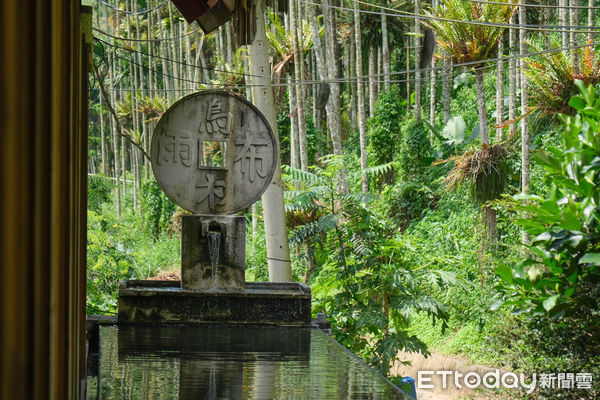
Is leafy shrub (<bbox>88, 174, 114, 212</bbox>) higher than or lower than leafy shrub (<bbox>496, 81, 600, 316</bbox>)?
higher

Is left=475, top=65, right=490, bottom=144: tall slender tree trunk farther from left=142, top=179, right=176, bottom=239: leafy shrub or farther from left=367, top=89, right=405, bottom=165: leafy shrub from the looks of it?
left=142, top=179, right=176, bottom=239: leafy shrub

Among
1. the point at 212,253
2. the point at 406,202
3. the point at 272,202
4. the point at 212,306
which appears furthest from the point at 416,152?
the point at 212,306

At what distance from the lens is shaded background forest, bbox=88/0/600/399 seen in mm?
6695

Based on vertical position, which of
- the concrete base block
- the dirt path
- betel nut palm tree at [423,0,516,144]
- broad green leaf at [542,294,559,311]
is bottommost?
the dirt path

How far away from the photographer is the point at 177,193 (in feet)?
29.7

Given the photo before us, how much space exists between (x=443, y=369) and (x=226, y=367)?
6959mm

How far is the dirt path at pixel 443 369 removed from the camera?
1068 cm

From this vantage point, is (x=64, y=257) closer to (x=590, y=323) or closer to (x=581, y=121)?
(x=581, y=121)

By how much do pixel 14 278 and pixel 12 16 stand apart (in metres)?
0.53

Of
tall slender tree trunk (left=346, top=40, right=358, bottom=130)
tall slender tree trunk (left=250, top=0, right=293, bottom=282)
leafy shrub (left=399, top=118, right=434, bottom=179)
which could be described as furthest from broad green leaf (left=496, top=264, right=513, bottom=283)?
tall slender tree trunk (left=346, top=40, right=358, bottom=130)

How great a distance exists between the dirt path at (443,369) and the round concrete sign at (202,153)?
10.1ft

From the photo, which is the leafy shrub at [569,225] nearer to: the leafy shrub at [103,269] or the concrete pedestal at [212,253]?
the concrete pedestal at [212,253]

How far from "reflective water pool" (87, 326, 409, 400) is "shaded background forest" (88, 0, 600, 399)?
1.84 metres

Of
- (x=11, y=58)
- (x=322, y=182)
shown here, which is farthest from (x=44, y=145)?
(x=322, y=182)
